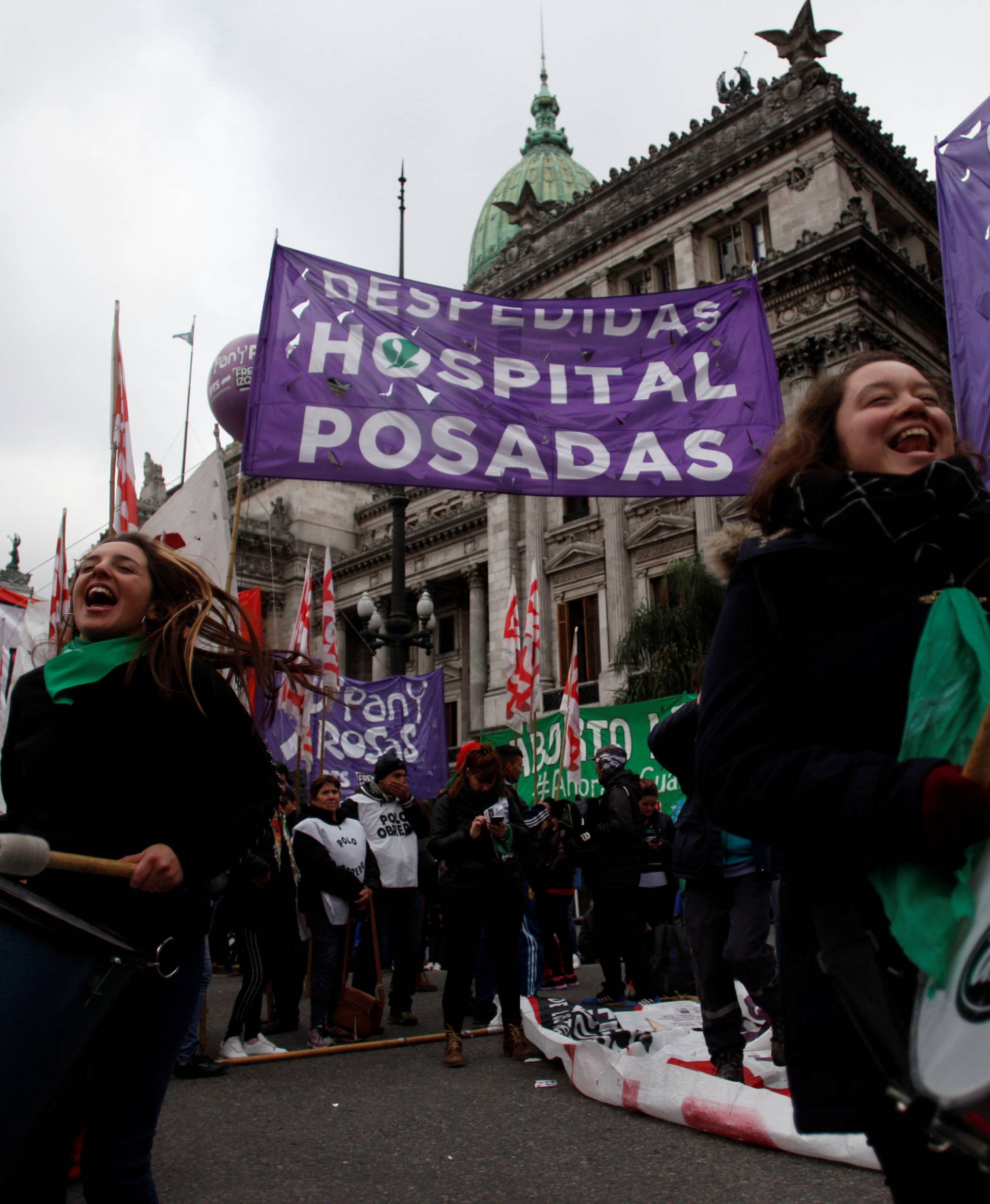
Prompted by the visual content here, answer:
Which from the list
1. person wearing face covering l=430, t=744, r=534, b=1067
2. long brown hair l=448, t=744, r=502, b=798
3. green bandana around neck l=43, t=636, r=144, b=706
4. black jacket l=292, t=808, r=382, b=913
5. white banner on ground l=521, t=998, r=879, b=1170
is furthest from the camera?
black jacket l=292, t=808, r=382, b=913

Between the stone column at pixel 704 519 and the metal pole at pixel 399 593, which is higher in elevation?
the stone column at pixel 704 519

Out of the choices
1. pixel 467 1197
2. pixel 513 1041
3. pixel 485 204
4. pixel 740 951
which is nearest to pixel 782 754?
pixel 467 1197

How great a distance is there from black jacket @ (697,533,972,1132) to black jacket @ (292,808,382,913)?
5.85 m

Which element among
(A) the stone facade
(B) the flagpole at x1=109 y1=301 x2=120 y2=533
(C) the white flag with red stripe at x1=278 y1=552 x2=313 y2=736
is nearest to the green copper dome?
(A) the stone facade

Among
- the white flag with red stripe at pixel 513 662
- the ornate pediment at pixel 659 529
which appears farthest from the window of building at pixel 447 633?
the white flag with red stripe at pixel 513 662

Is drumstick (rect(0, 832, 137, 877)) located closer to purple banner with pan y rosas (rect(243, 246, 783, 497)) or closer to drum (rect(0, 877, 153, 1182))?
drum (rect(0, 877, 153, 1182))

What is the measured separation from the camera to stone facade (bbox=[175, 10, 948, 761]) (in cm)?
2519

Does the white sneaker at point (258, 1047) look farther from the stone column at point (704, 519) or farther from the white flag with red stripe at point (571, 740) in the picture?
the stone column at point (704, 519)

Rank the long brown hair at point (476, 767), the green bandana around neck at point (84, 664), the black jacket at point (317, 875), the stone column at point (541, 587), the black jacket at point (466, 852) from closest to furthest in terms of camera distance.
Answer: the green bandana around neck at point (84, 664) → the black jacket at point (466, 852) → the long brown hair at point (476, 767) → the black jacket at point (317, 875) → the stone column at point (541, 587)

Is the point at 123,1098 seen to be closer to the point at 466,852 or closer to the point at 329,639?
the point at 466,852

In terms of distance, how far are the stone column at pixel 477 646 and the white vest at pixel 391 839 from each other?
87.4 feet

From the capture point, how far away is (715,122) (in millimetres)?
27875

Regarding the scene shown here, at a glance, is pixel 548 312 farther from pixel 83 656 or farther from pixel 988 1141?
pixel 988 1141

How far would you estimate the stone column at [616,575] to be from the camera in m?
27.7
